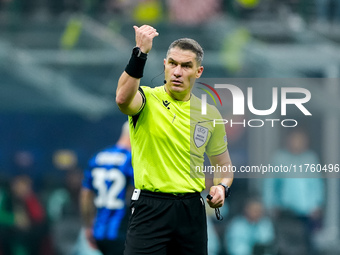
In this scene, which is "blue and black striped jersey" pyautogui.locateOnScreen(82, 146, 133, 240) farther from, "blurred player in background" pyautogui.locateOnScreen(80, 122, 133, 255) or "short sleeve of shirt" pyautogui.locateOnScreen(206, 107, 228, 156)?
"short sleeve of shirt" pyautogui.locateOnScreen(206, 107, 228, 156)

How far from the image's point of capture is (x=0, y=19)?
40.3ft

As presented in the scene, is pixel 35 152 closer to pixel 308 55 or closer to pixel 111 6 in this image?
pixel 111 6

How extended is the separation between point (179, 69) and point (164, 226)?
1013 millimetres

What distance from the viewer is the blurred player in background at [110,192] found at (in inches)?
303

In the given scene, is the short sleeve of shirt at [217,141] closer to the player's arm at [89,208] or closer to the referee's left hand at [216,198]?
the referee's left hand at [216,198]

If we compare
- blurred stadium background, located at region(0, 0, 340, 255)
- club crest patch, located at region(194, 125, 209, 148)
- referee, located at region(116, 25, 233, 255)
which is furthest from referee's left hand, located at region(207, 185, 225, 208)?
blurred stadium background, located at region(0, 0, 340, 255)

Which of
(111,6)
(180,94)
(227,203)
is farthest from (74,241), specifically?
(180,94)

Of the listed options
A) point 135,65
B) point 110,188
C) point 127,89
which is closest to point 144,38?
point 135,65

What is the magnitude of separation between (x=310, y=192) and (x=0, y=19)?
552 centimetres

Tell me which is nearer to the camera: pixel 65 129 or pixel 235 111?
pixel 235 111

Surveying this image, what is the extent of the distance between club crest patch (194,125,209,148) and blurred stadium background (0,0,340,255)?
17.4 ft

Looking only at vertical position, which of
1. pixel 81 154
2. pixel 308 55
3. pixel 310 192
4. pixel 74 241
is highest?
pixel 308 55

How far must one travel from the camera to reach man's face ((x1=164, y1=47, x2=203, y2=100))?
200 inches

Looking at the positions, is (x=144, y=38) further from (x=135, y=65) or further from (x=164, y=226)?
(x=164, y=226)
